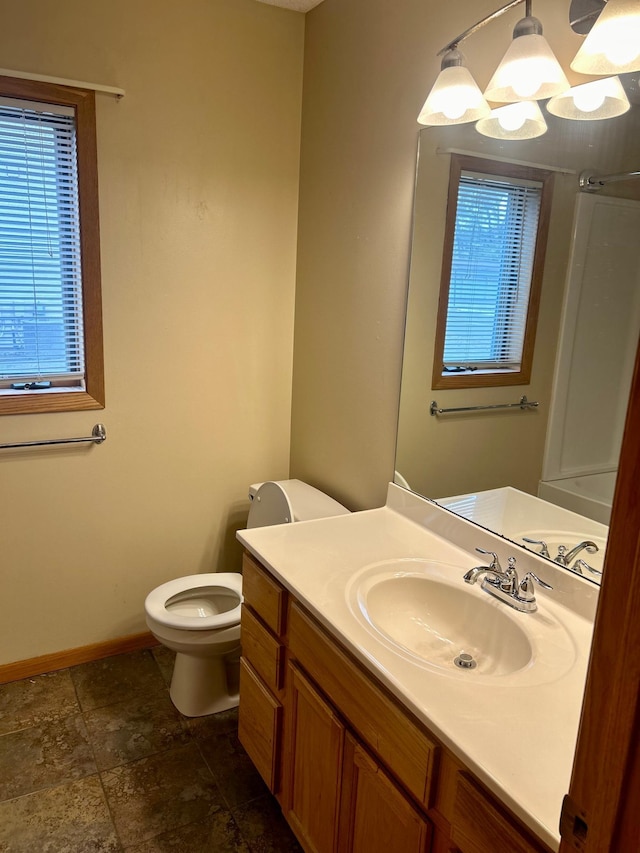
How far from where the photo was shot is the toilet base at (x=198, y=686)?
228cm

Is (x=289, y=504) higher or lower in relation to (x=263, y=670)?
higher

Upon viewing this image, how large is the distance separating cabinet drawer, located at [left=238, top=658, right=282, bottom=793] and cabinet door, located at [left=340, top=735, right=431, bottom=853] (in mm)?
349

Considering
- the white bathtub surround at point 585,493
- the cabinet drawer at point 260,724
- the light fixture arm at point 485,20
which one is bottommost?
the cabinet drawer at point 260,724

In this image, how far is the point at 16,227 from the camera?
2.18m

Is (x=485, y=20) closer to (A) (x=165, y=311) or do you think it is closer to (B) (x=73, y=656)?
(A) (x=165, y=311)

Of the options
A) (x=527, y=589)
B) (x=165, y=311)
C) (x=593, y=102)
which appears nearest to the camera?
(x=593, y=102)

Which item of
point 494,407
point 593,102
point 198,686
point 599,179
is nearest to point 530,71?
point 593,102

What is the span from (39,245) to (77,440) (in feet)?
2.38

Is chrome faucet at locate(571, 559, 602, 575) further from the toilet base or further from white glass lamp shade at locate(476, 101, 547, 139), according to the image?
the toilet base

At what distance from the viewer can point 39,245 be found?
2.23 metres

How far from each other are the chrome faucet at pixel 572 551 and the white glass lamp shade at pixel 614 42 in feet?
3.36

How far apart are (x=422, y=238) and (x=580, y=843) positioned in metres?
1.64

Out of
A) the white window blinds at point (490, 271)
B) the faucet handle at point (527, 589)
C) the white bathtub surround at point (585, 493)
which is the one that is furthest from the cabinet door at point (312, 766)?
the white window blinds at point (490, 271)

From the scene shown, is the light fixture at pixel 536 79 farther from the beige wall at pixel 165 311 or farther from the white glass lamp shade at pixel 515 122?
the beige wall at pixel 165 311
